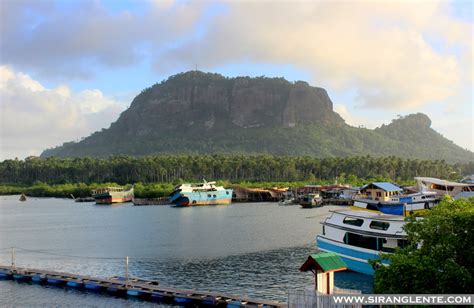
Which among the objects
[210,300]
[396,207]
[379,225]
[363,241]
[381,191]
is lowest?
[210,300]

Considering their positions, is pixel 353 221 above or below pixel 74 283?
above

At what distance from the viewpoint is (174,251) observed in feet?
197

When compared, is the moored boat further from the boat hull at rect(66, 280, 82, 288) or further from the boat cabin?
the boat cabin

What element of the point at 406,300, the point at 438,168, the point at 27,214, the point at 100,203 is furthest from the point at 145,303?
the point at 438,168

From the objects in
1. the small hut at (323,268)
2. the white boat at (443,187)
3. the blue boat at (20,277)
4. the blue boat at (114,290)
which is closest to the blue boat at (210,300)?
the blue boat at (114,290)

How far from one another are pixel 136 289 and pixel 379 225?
68.2ft

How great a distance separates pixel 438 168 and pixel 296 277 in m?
170

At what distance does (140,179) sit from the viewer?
7790 inches

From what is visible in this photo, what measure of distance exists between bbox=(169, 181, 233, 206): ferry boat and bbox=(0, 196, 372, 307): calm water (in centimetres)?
3053

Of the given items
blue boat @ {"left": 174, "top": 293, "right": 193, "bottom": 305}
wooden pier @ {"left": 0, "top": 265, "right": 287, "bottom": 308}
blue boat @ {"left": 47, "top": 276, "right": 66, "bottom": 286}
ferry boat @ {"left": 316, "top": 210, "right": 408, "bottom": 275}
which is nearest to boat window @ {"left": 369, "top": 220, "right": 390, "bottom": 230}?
ferry boat @ {"left": 316, "top": 210, "right": 408, "bottom": 275}

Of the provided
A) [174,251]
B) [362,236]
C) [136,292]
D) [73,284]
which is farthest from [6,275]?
[362,236]

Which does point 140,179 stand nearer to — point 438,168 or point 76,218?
point 76,218

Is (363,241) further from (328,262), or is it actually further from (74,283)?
(74,283)

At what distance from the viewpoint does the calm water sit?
134 ft
